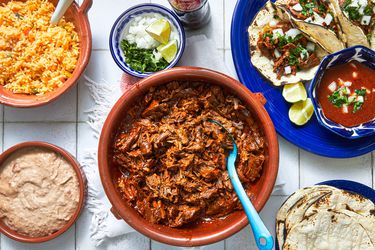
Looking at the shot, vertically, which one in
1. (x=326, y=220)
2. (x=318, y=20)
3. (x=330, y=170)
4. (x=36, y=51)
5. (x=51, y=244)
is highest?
(x=318, y=20)

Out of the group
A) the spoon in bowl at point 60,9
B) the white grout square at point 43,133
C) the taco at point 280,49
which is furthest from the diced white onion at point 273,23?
the white grout square at point 43,133

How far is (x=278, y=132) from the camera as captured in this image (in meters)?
2.91

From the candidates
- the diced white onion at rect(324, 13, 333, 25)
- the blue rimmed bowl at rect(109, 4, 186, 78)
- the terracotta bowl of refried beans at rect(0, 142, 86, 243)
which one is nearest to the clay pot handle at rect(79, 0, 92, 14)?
the blue rimmed bowl at rect(109, 4, 186, 78)

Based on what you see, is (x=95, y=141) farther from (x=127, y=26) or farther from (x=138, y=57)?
(x=127, y=26)

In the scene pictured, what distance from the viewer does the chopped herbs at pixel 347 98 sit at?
2.90m

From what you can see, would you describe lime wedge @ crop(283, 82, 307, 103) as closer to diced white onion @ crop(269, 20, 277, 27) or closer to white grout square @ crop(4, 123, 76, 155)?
diced white onion @ crop(269, 20, 277, 27)

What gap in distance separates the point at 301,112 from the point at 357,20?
1.81 feet

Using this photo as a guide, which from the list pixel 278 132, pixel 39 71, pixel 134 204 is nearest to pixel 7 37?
pixel 39 71

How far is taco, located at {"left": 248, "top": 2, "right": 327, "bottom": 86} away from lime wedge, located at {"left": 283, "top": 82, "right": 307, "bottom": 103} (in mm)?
31

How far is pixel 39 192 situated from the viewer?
294 cm

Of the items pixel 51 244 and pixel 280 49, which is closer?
pixel 280 49

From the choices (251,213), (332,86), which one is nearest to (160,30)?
(332,86)

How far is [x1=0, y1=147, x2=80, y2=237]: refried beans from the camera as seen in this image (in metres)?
2.94

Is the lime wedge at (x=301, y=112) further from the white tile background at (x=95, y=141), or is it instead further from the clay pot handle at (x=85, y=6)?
the clay pot handle at (x=85, y=6)
